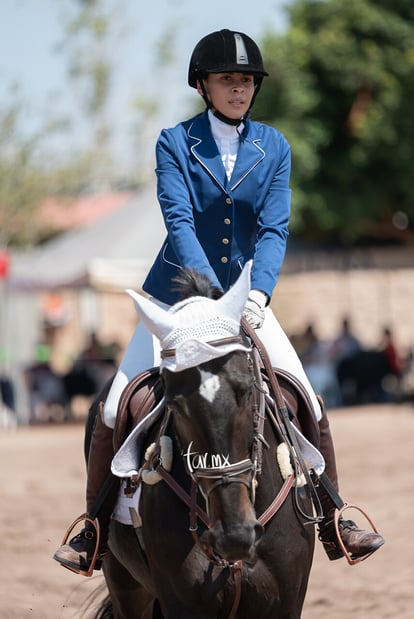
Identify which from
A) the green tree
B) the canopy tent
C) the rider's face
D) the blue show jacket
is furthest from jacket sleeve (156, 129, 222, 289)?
the green tree

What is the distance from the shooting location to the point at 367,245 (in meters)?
33.7

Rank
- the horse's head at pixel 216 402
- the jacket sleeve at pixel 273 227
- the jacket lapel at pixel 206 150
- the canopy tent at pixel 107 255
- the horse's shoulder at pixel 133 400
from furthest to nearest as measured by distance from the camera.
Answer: the canopy tent at pixel 107 255 → the jacket lapel at pixel 206 150 → the horse's shoulder at pixel 133 400 → the jacket sleeve at pixel 273 227 → the horse's head at pixel 216 402

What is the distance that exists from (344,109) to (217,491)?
28.4 m

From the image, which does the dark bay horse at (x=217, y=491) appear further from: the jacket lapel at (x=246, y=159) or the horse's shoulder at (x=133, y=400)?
the jacket lapel at (x=246, y=159)

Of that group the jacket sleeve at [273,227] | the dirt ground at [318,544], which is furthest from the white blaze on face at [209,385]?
the dirt ground at [318,544]

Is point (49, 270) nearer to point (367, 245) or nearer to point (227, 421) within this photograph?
point (367, 245)

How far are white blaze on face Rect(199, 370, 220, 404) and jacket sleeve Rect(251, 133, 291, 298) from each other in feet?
2.66

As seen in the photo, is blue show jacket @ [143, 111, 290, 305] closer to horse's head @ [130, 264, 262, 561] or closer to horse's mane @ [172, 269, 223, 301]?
horse's mane @ [172, 269, 223, 301]

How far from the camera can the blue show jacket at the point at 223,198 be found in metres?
5.01

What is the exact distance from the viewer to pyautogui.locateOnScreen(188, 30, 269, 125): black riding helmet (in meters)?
4.98

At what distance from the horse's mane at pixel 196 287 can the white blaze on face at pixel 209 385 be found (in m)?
0.44

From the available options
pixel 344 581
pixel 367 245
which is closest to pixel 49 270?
pixel 367 245

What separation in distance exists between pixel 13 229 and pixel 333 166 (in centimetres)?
914

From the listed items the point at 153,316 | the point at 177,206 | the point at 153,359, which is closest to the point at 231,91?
the point at 177,206
